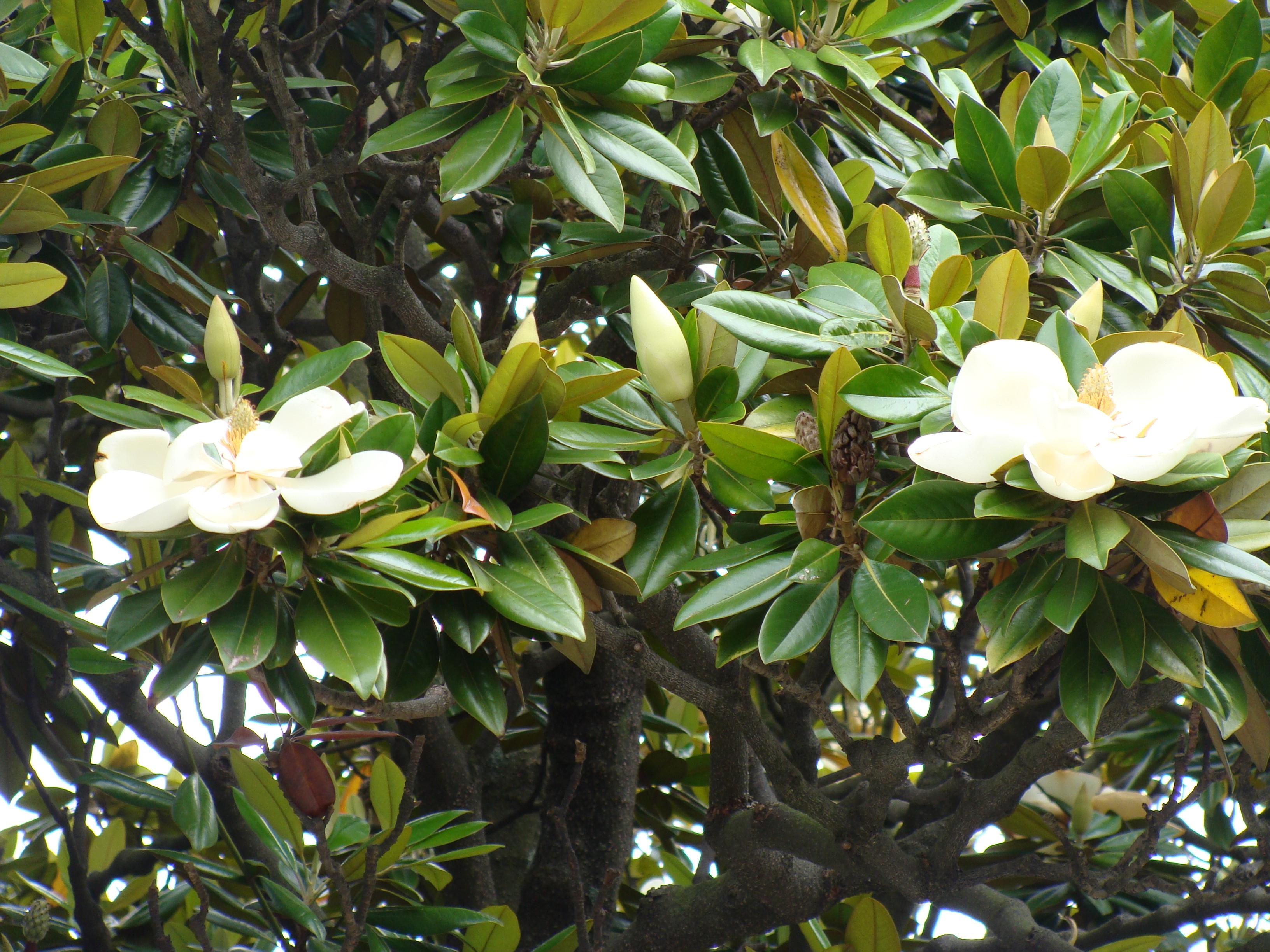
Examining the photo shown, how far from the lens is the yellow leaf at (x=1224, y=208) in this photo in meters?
0.99

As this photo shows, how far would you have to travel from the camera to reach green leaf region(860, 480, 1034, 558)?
0.82 metres

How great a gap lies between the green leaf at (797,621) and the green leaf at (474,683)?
27 centimetres

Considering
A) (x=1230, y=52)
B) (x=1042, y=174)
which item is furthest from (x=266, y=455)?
(x=1230, y=52)

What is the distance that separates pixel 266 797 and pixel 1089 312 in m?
1.28

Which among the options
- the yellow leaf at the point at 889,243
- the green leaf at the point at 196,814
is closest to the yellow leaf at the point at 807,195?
the yellow leaf at the point at 889,243

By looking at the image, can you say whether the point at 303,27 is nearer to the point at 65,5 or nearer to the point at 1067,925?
the point at 65,5

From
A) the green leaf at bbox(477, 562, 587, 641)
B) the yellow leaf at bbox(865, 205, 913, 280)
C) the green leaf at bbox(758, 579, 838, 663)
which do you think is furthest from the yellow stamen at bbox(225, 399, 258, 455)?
the yellow leaf at bbox(865, 205, 913, 280)

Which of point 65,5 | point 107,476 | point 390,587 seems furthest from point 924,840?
point 65,5

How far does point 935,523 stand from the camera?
0.82 meters

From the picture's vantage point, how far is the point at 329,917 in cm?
174

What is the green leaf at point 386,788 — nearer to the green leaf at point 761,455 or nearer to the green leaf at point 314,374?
the green leaf at point 314,374

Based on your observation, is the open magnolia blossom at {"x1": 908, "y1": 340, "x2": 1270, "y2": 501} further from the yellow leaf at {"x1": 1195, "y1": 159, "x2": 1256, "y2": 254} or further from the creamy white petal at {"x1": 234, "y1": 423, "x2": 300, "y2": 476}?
the creamy white petal at {"x1": 234, "y1": 423, "x2": 300, "y2": 476}

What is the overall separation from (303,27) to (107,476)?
145 cm

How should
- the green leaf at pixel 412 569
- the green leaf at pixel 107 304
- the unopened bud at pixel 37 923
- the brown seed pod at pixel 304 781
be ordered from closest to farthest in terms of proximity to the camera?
the green leaf at pixel 412 569
the brown seed pod at pixel 304 781
the green leaf at pixel 107 304
the unopened bud at pixel 37 923
